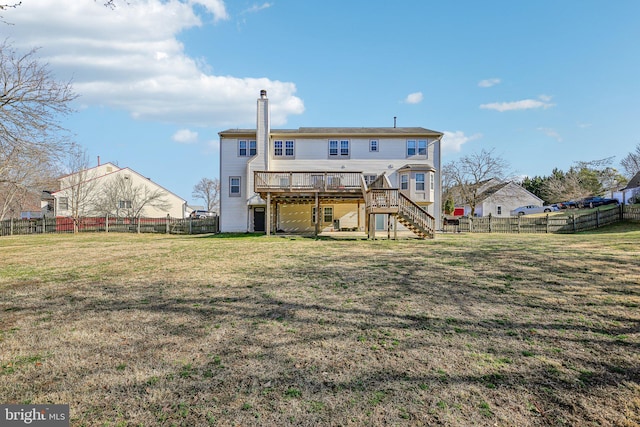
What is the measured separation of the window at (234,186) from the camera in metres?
23.3

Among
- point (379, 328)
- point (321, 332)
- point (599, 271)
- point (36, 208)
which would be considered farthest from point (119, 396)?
point (36, 208)

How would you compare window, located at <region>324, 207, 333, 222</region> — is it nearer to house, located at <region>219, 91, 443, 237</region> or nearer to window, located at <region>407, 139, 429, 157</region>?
house, located at <region>219, 91, 443, 237</region>

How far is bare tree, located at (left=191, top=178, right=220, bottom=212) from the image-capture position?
211 ft

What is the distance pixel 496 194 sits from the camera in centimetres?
4559

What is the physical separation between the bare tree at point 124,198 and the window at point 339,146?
21752 mm

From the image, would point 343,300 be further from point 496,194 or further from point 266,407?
point 496,194

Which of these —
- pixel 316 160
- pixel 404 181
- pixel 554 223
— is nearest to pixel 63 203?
pixel 316 160

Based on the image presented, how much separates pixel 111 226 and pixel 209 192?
127ft

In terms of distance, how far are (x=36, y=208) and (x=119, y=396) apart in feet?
192

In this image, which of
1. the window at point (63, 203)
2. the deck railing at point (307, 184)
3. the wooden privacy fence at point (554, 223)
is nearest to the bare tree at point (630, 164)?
the wooden privacy fence at point (554, 223)

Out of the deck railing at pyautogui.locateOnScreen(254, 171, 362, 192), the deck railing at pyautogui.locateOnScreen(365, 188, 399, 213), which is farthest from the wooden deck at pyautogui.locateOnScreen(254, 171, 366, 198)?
the deck railing at pyautogui.locateOnScreen(365, 188, 399, 213)

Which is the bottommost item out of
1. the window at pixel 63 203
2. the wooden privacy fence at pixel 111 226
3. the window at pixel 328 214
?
the wooden privacy fence at pixel 111 226

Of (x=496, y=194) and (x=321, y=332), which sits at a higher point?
(x=496, y=194)

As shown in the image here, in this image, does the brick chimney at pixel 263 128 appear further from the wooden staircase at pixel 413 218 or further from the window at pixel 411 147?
the wooden staircase at pixel 413 218
